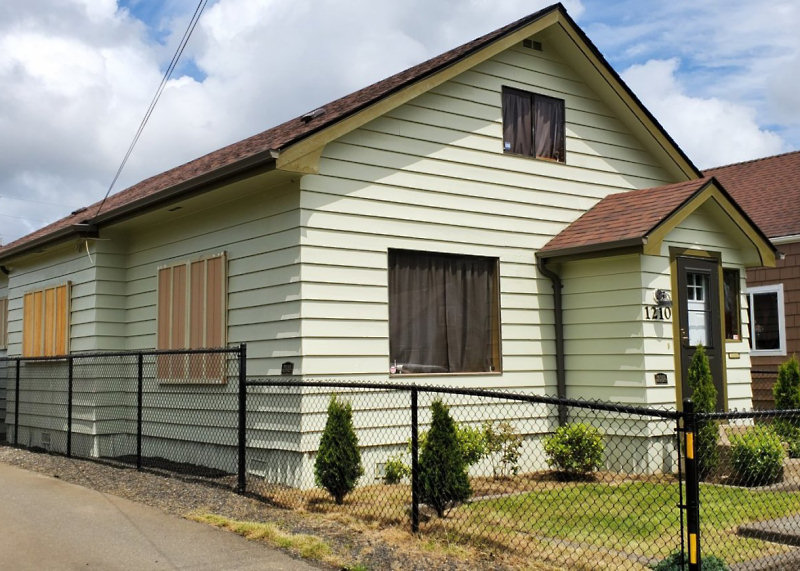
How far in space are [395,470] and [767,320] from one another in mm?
10112

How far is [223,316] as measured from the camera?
10.5 m

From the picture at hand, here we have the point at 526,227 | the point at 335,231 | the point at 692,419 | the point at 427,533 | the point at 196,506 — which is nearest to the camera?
the point at 692,419

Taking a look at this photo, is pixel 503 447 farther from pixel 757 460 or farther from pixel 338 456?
pixel 338 456

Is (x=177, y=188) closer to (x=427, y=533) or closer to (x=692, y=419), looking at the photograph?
(x=427, y=533)

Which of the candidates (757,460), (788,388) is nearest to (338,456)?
(757,460)

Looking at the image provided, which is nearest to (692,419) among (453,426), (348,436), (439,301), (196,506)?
(453,426)

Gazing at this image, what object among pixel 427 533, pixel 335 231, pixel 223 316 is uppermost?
pixel 335 231

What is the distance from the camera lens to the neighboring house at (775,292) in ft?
Result: 52.2

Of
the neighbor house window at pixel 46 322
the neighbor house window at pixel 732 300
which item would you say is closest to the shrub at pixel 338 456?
the neighbor house window at pixel 732 300

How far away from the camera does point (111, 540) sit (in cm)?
696

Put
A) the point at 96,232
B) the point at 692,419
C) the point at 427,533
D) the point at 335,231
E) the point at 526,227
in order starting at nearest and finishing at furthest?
the point at 692,419, the point at 427,533, the point at 335,231, the point at 526,227, the point at 96,232

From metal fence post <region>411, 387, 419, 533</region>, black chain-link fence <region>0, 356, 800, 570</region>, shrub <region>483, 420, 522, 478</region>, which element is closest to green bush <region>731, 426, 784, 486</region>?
black chain-link fence <region>0, 356, 800, 570</region>

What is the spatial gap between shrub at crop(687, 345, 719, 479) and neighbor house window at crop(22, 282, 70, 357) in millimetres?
9265

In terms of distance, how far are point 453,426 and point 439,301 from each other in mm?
3339
